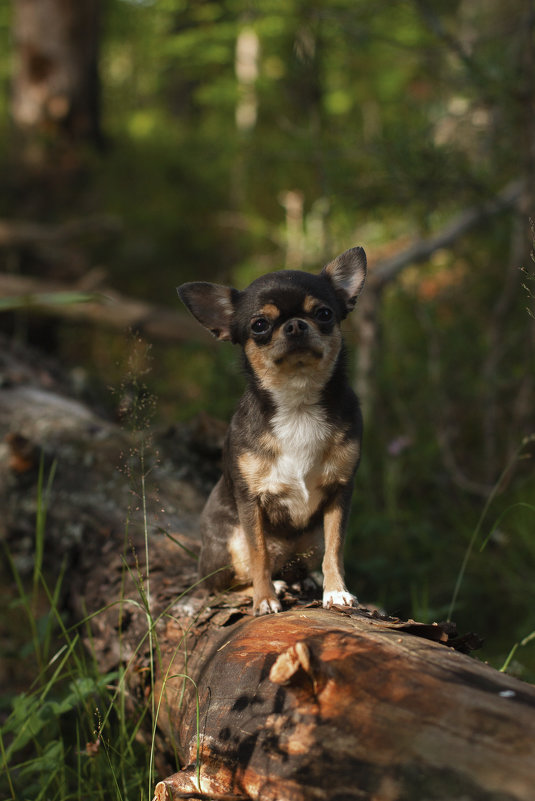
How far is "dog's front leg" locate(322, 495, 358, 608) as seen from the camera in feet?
8.73

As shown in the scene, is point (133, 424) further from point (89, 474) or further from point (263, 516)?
point (89, 474)

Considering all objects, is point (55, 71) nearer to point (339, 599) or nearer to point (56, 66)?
point (56, 66)

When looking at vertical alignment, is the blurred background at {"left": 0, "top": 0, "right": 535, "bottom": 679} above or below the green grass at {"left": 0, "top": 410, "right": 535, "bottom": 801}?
above

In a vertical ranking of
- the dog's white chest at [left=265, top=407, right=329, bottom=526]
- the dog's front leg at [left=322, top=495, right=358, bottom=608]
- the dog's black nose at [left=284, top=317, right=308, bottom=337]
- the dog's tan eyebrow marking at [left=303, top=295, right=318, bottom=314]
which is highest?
the dog's tan eyebrow marking at [left=303, top=295, right=318, bottom=314]

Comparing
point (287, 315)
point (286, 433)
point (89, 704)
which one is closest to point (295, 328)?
point (287, 315)

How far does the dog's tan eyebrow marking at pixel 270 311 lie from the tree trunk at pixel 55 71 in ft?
26.3

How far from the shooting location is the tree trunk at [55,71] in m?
9.04

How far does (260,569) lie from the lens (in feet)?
8.86

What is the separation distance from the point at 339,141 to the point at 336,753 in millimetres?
6410

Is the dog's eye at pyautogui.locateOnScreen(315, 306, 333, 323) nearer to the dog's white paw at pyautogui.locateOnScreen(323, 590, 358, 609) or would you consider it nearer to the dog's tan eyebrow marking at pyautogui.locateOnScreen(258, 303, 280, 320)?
the dog's tan eyebrow marking at pyautogui.locateOnScreen(258, 303, 280, 320)

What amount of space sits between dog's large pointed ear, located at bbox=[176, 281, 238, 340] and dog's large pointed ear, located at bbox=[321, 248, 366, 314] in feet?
1.35

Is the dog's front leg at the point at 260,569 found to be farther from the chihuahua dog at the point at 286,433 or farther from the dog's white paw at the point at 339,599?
the dog's white paw at the point at 339,599

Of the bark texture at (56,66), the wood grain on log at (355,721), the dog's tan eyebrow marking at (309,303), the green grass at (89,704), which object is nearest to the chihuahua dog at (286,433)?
the dog's tan eyebrow marking at (309,303)

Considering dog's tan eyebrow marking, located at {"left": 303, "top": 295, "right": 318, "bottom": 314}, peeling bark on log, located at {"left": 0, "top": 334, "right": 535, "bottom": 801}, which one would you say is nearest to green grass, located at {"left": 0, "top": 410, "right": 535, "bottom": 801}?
A: peeling bark on log, located at {"left": 0, "top": 334, "right": 535, "bottom": 801}
